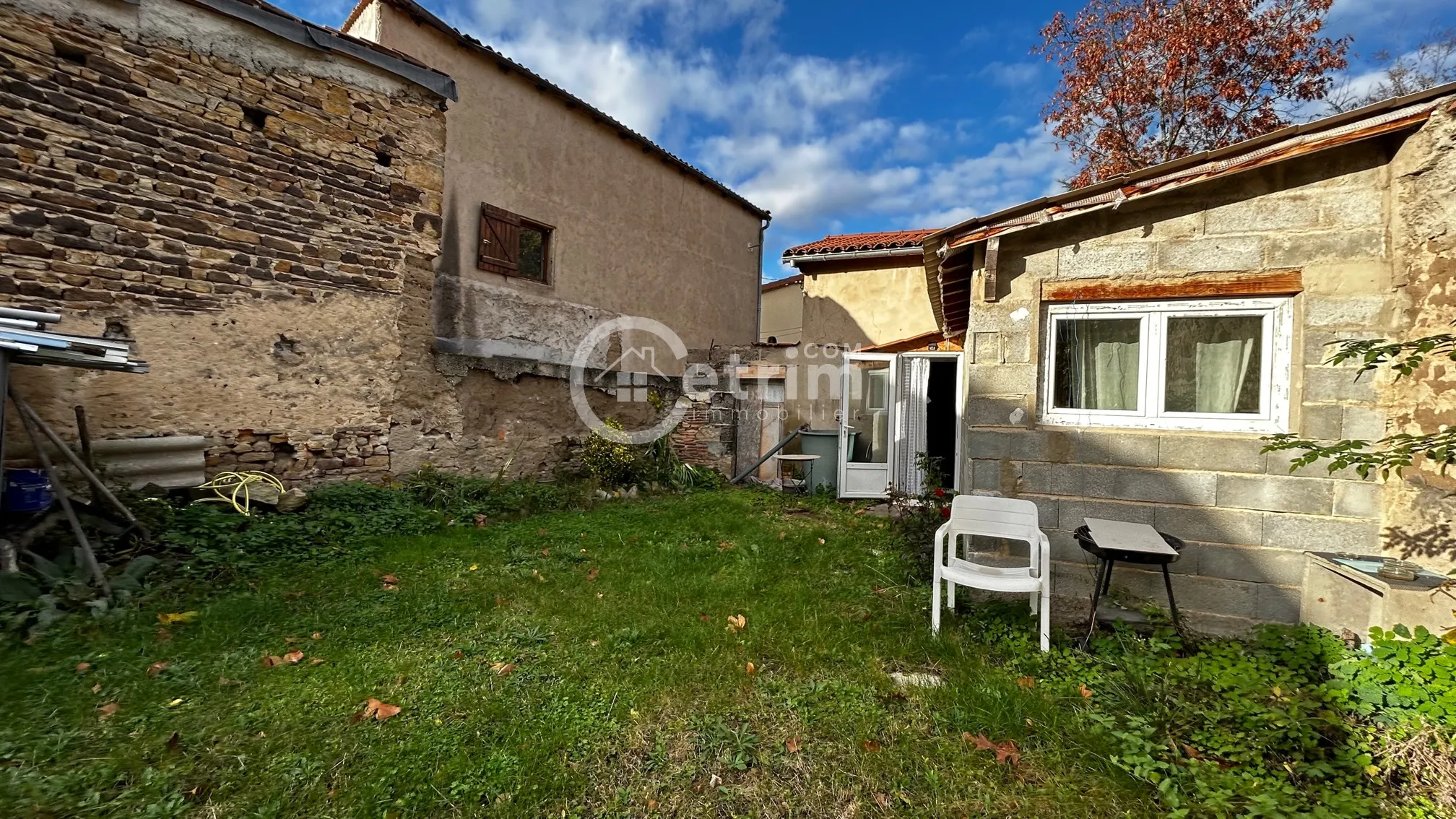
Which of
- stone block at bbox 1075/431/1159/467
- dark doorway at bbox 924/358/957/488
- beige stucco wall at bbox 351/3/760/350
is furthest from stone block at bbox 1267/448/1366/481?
beige stucco wall at bbox 351/3/760/350

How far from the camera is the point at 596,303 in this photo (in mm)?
10797

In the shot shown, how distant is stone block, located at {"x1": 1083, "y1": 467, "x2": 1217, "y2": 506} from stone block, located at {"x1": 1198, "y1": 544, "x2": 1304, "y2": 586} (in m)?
0.35

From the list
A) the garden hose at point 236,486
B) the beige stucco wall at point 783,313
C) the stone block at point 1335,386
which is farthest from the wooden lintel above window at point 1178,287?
the beige stucco wall at point 783,313

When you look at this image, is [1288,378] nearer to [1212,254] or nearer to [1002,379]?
[1212,254]

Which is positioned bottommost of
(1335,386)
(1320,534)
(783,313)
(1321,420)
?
(1320,534)

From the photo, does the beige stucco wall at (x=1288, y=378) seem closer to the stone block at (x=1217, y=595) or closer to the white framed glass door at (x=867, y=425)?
the stone block at (x=1217, y=595)

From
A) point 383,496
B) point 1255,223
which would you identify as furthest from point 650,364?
point 1255,223

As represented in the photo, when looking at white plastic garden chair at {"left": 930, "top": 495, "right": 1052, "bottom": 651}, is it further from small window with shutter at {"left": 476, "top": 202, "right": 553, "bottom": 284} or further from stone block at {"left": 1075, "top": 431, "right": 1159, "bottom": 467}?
small window with shutter at {"left": 476, "top": 202, "right": 553, "bottom": 284}

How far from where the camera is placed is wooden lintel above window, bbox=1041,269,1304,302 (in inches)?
147

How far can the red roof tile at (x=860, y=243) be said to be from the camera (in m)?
12.4

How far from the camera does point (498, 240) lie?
8984 millimetres

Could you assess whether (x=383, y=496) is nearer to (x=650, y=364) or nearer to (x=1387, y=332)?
(x=650, y=364)

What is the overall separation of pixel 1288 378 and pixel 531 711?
5203 mm

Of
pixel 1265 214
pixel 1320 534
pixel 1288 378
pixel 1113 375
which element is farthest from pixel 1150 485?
pixel 1265 214
